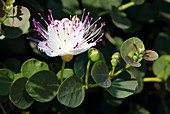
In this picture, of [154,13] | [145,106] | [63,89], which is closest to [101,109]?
[145,106]

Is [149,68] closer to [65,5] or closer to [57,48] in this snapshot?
[65,5]

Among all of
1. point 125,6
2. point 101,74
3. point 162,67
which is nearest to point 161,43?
point 162,67

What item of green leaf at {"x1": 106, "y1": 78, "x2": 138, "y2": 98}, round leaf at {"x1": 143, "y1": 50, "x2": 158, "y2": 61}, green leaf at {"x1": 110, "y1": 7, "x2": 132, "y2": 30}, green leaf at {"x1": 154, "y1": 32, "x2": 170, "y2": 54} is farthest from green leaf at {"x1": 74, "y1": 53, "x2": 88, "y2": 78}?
green leaf at {"x1": 154, "y1": 32, "x2": 170, "y2": 54}

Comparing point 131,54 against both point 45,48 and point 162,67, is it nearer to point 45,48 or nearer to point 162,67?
point 45,48

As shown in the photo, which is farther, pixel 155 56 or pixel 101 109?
pixel 101 109

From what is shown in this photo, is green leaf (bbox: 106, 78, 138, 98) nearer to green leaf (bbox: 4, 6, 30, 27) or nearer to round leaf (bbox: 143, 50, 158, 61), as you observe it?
round leaf (bbox: 143, 50, 158, 61)

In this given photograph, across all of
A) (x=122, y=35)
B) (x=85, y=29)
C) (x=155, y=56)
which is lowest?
(x=122, y=35)

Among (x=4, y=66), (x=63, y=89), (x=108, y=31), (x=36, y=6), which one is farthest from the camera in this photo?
(x=108, y=31)
